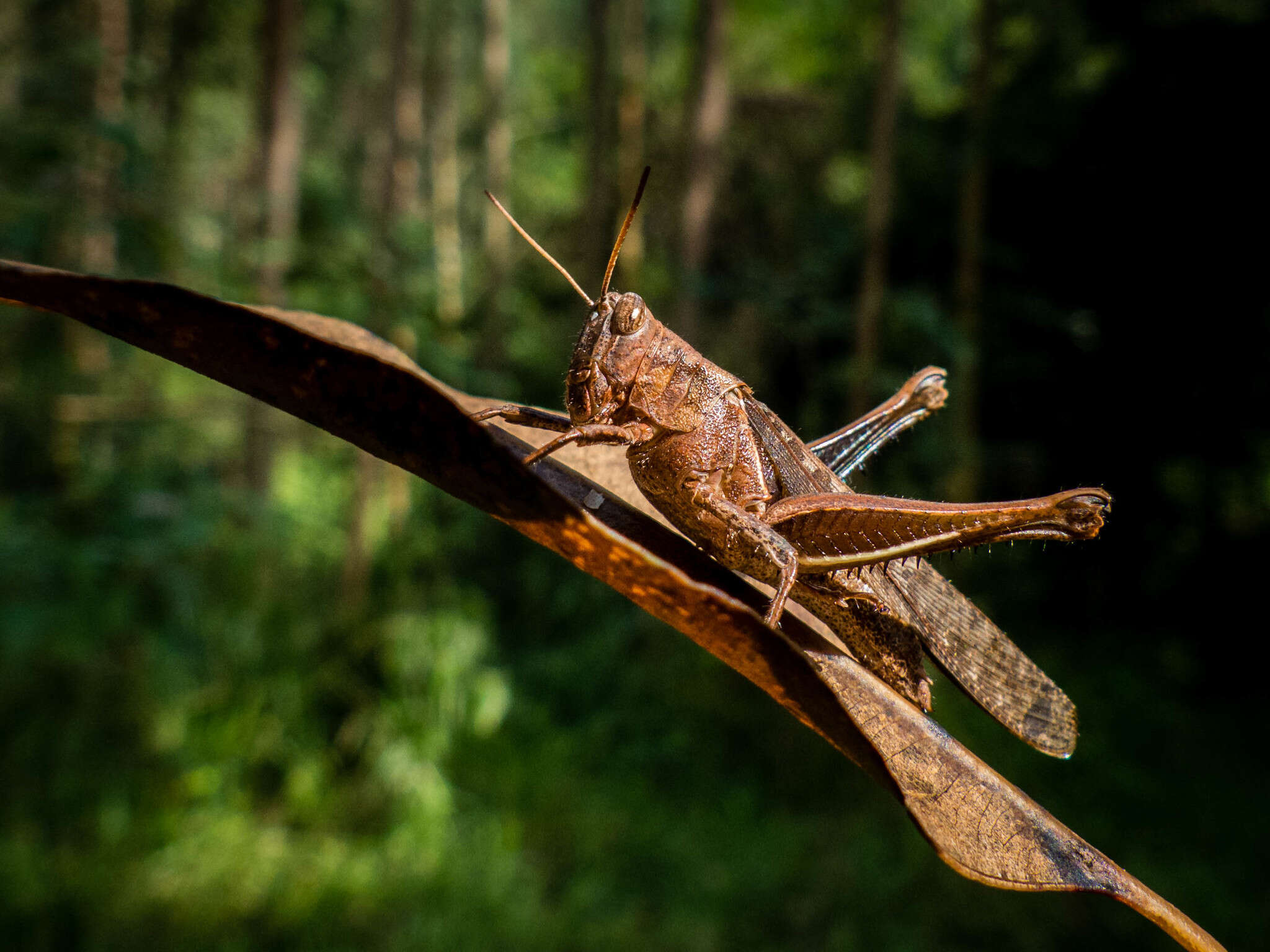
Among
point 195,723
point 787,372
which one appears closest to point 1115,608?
point 787,372

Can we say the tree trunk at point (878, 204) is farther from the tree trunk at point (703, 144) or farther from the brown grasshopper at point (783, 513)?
the brown grasshopper at point (783, 513)

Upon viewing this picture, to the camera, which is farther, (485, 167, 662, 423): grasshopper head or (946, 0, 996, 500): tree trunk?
(946, 0, 996, 500): tree trunk

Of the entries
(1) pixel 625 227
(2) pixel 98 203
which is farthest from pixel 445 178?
(1) pixel 625 227

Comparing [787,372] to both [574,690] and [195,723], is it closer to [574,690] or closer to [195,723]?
[574,690]

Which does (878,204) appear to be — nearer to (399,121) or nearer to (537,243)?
(399,121)

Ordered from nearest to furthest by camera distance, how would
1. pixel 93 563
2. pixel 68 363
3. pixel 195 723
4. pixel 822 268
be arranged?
pixel 93 563 → pixel 68 363 → pixel 195 723 → pixel 822 268

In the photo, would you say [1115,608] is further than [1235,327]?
Yes

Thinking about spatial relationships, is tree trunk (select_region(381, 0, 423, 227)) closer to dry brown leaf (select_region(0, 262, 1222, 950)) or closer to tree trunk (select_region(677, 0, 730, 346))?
tree trunk (select_region(677, 0, 730, 346))

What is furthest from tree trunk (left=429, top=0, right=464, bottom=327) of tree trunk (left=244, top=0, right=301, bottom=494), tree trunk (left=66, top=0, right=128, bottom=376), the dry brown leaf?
the dry brown leaf
